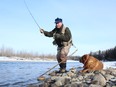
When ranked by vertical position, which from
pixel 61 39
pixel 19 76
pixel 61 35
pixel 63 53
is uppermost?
pixel 61 35

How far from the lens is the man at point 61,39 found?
1112 centimetres

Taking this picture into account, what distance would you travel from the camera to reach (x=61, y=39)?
36.5ft

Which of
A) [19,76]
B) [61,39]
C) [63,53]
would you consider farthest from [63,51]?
[19,76]

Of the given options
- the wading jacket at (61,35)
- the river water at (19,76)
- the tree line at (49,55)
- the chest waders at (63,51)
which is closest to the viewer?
the wading jacket at (61,35)

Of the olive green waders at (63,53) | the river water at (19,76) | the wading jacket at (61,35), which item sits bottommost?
the river water at (19,76)

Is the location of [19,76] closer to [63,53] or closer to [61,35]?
[63,53]

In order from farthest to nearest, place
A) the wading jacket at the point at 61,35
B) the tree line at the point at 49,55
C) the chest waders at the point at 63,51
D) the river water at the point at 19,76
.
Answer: the tree line at the point at 49,55 < the river water at the point at 19,76 < the chest waders at the point at 63,51 < the wading jacket at the point at 61,35

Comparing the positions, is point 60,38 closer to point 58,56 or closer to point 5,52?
point 58,56

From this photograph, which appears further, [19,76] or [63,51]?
[19,76]

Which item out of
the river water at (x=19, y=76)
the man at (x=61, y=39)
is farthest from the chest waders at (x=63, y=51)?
the river water at (x=19, y=76)

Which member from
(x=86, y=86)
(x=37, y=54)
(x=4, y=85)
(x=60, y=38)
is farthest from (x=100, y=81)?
(x=37, y=54)

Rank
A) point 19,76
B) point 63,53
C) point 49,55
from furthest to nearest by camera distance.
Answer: point 49,55 < point 19,76 < point 63,53

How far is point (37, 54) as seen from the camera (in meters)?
133

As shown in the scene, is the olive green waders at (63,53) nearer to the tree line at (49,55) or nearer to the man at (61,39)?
the man at (61,39)
